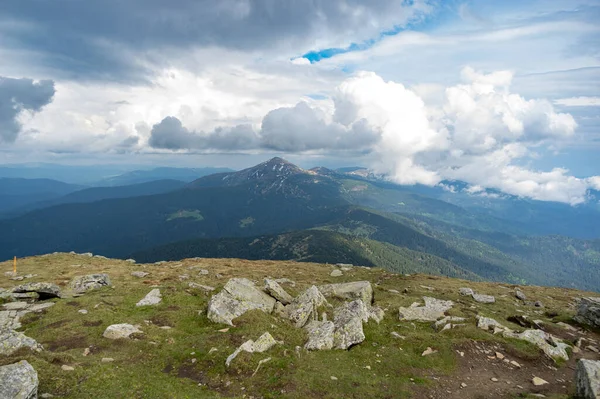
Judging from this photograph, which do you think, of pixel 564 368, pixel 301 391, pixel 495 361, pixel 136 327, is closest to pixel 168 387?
pixel 301 391

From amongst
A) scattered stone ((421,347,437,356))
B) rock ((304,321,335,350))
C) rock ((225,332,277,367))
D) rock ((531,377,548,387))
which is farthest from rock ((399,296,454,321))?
rock ((225,332,277,367))

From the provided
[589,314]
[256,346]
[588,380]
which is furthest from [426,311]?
[256,346]

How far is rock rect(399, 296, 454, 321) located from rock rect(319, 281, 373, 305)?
5.74 meters

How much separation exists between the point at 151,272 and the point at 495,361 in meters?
53.2

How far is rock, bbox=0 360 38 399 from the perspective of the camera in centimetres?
1543

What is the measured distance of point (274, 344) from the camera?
90.8 ft

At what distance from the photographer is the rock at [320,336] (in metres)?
28.7

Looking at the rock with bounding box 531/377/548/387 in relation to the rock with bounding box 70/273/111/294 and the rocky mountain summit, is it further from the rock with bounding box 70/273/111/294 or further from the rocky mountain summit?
the rock with bounding box 70/273/111/294

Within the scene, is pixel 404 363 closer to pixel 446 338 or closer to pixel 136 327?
pixel 446 338

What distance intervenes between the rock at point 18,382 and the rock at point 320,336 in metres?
19.4

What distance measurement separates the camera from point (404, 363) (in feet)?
89.7

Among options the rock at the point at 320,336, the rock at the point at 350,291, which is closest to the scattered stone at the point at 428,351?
→ the rock at the point at 320,336

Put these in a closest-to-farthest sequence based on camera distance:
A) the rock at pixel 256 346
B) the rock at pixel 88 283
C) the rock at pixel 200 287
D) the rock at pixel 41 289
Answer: the rock at pixel 256 346 < the rock at pixel 41 289 < the rock at pixel 88 283 < the rock at pixel 200 287

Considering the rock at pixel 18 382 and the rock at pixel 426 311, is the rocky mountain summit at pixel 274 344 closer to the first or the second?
the rock at pixel 18 382
